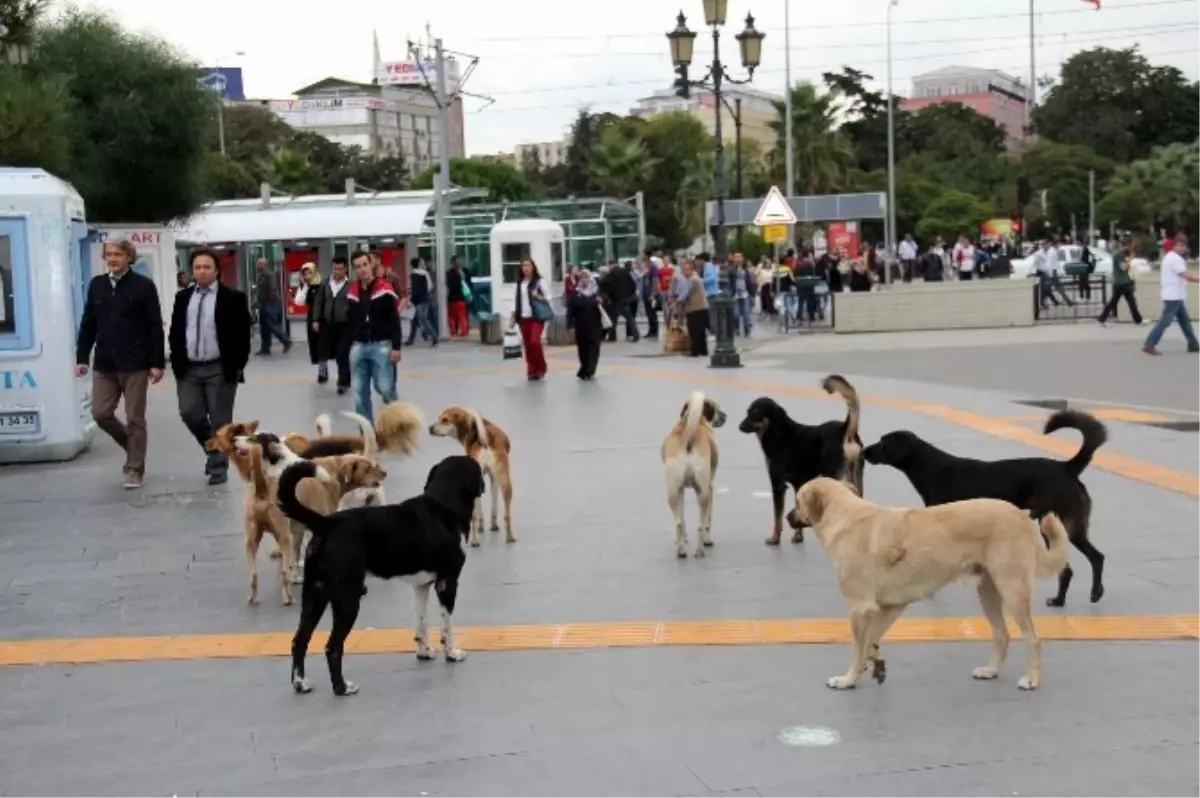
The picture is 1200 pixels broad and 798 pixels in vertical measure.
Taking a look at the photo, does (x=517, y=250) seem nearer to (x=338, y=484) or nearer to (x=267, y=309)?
(x=267, y=309)

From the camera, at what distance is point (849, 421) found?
27.6 ft

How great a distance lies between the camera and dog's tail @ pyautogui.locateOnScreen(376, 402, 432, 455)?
29.5 ft

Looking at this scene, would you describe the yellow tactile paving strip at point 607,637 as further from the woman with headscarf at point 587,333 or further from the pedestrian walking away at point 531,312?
the woman with headscarf at point 587,333

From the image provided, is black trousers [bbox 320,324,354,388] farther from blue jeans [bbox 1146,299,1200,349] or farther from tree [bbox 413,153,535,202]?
tree [bbox 413,153,535,202]

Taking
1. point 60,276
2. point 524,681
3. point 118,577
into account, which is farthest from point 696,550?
point 60,276

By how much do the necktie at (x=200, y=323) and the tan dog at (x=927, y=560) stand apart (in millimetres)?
6635

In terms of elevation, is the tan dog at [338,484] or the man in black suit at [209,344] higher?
the man in black suit at [209,344]

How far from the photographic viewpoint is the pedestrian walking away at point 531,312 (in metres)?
19.5

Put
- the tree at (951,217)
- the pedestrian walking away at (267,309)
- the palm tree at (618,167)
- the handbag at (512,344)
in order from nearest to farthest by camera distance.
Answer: the handbag at (512,344) → the pedestrian walking away at (267,309) → the tree at (951,217) → the palm tree at (618,167)

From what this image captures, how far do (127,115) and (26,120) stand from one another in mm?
11157

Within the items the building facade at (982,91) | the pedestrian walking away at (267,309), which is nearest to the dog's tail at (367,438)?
the pedestrian walking away at (267,309)

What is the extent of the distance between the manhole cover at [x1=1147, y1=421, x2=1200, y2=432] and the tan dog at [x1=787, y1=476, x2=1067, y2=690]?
828cm

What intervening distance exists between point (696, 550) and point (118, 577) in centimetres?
345

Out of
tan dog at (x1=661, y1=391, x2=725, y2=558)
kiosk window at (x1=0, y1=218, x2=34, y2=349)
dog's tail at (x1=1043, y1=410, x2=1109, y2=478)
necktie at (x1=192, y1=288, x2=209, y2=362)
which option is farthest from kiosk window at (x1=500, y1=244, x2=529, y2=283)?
dog's tail at (x1=1043, y1=410, x2=1109, y2=478)
